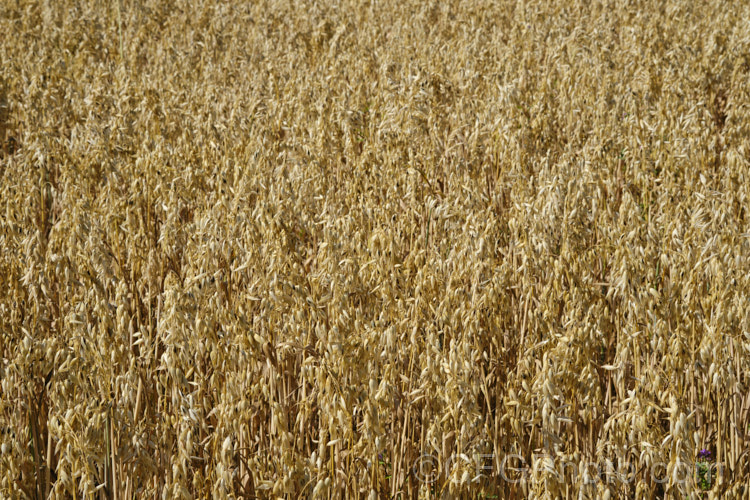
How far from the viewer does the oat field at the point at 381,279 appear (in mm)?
1782

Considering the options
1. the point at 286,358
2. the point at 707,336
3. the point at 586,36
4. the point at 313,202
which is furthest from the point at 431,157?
the point at 586,36

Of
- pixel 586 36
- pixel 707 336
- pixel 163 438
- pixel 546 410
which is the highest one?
pixel 586 36

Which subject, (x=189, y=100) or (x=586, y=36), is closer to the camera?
(x=189, y=100)

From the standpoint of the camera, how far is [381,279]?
Answer: 2352 mm

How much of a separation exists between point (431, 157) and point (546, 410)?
77.7 inches

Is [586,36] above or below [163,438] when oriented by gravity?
above

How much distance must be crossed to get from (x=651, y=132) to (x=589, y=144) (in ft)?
1.20

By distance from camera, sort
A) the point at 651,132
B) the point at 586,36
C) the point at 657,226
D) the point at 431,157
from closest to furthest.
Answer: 1. the point at 657,226
2. the point at 431,157
3. the point at 651,132
4. the point at 586,36

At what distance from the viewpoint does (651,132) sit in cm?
383

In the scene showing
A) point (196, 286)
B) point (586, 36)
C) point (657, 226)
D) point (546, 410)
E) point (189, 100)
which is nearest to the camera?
point (546, 410)

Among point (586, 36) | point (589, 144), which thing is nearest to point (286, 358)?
point (589, 144)

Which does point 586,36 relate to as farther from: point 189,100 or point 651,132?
point 189,100

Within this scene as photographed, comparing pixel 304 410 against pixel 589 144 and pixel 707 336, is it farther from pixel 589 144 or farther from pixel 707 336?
pixel 589 144

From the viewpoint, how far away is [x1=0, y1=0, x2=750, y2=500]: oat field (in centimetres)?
178
